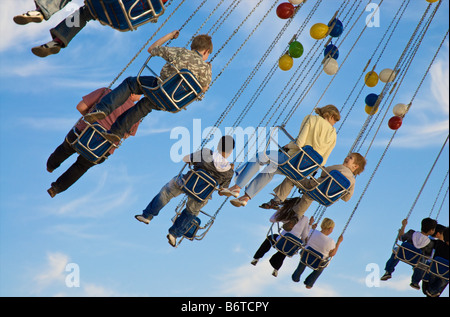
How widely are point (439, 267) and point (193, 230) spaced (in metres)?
3.44

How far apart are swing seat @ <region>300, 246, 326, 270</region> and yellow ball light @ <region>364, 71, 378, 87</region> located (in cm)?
302

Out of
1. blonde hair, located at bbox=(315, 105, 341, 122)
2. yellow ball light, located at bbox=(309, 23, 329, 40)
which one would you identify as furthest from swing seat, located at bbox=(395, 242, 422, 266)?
yellow ball light, located at bbox=(309, 23, 329, 40)

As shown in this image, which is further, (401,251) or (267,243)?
(267,243)

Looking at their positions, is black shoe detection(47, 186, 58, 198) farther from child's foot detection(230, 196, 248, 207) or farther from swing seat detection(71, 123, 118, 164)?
child's foot detection(230, 196, 248, 207)

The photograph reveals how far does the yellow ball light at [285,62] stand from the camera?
11.0m

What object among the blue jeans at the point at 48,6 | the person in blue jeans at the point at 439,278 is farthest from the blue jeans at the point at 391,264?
the blue jeans at the point at 48,6

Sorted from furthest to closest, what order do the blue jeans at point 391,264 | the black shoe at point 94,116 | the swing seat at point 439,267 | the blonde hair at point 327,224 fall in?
the blue jeans at point 391,264
the blonde hair at point 327,224
the swing seat at point 439,267
the black shoe at point 94,116

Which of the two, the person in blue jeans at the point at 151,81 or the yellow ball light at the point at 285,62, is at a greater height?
the yellow ball light at the point at 285,62

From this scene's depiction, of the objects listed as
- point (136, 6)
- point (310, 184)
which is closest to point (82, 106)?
point (136, 6)

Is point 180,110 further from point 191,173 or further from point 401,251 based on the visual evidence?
point 401,251

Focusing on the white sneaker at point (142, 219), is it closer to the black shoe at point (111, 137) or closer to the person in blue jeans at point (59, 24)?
the black shoe at point (111, 137)

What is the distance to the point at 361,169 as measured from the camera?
10.0m

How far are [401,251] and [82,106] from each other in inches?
193

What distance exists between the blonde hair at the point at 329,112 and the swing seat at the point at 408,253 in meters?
2.21
